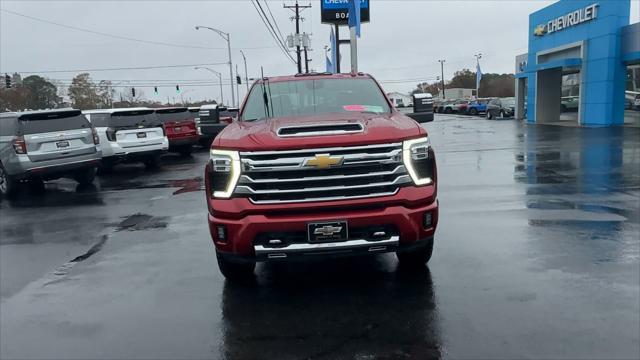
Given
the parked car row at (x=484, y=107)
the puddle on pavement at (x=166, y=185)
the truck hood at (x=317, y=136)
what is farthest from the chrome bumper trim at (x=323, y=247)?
the parked car row at (x=484, y=107)

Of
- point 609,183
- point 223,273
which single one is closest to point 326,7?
point 609,183

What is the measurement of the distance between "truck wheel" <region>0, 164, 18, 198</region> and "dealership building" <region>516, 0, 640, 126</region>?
25323mm

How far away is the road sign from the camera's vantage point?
26672mm

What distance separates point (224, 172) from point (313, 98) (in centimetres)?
191

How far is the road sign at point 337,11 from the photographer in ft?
87.5

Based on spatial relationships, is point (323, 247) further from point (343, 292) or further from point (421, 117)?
point (421, 117)

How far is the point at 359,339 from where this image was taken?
13.0 ft

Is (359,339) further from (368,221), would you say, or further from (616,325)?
(616,325)

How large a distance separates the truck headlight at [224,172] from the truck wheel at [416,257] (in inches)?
74.6

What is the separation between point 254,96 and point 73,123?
285 inches

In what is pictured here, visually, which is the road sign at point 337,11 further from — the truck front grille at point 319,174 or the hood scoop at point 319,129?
the truck front grille at point 319,174

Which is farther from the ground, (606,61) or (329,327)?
(606,61)

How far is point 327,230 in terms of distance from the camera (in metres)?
4.31

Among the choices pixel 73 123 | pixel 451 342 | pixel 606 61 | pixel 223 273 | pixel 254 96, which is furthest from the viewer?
pixel 606 61
